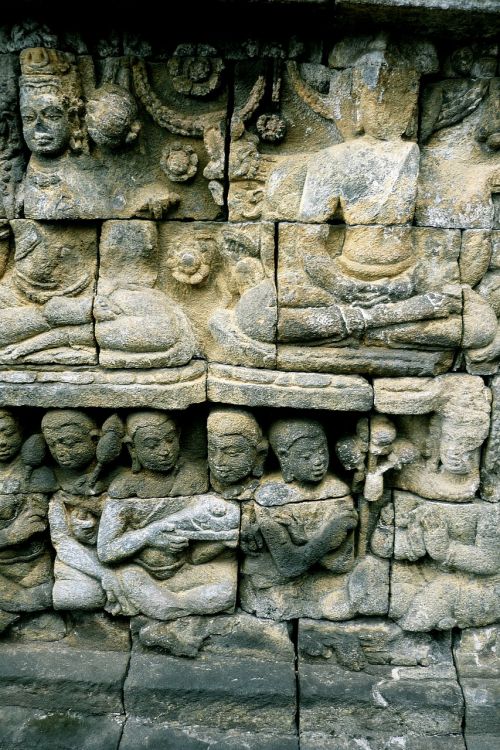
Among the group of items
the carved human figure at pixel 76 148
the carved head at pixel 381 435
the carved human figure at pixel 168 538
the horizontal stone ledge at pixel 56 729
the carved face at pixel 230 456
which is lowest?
the horizontal stone ledge at pixel 56 729

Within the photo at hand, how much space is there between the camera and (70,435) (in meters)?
4.41

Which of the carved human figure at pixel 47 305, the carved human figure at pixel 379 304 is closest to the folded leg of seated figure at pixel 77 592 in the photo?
the carved human figure at pixel 47 305

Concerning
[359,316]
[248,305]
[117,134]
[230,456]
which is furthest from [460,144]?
[230,456]

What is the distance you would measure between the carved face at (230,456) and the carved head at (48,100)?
1847 millimetres

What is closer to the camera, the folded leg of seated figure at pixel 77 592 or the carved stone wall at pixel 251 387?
the carved stone wall at pixel 251 387

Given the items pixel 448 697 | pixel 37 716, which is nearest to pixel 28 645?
pixel 37 716

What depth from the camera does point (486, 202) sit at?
4.18 m

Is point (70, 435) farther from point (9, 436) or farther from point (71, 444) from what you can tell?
point (9, 436)

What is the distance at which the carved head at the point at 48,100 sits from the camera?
13.4 feet

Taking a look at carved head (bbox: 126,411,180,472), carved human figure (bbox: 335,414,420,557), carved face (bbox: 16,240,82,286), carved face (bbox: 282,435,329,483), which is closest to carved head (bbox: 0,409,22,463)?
carved head (bbox: 126,411,180,472)

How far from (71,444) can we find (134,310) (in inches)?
33.9

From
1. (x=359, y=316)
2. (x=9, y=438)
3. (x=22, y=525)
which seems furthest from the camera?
(x=22, y=525)

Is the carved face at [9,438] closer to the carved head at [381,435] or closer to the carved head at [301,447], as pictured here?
the carved head at [301,447]

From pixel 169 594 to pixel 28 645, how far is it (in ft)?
3.18
